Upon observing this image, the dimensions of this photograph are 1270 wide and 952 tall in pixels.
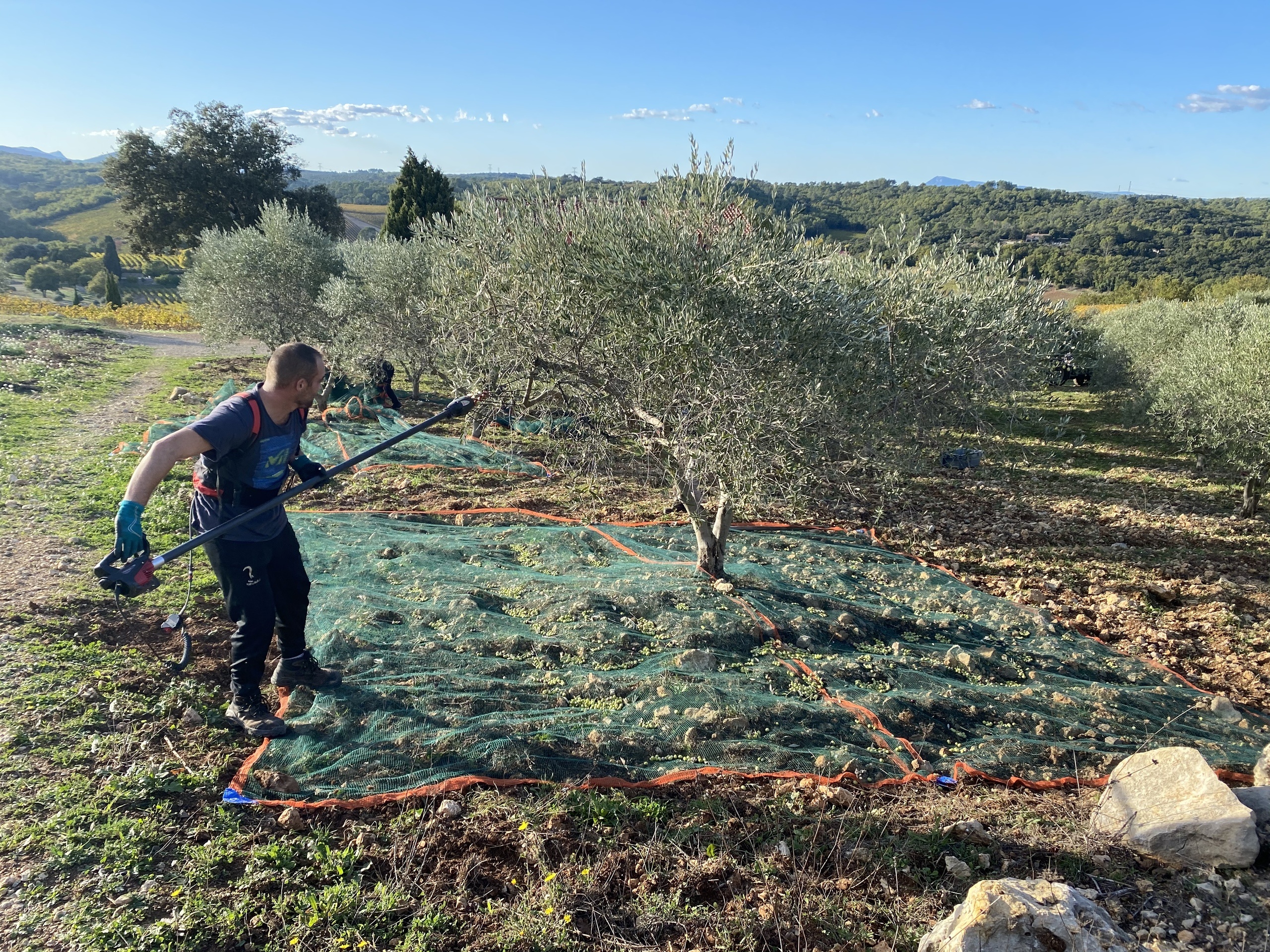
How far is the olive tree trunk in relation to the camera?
21.3ft

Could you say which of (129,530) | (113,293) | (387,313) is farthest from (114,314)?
(129,530)

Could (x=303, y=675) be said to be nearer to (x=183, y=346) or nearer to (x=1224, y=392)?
(x=1224, y=392)

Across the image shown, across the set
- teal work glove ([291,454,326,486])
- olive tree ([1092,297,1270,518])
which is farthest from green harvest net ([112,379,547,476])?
olive tree ([1092,297,1270,518])

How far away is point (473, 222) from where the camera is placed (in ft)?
27.3

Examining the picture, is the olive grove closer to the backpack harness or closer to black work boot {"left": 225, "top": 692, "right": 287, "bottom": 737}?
the backpack harness

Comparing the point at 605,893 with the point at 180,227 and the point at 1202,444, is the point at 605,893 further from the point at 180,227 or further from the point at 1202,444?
the point at 180,227

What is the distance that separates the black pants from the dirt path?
22245mm

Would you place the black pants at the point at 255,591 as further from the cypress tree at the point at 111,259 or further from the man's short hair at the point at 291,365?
the cypress tree at the point at 111,259

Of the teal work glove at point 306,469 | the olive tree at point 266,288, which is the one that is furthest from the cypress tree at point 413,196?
the teal work glove at point 306,469

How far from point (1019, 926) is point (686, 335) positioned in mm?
3933

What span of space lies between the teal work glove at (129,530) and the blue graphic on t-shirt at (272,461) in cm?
67

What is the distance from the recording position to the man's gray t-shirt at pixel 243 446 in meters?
3.87

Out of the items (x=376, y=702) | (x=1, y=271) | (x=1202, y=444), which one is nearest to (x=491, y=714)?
(x=376, y=702)

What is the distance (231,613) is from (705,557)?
14.1 ft
